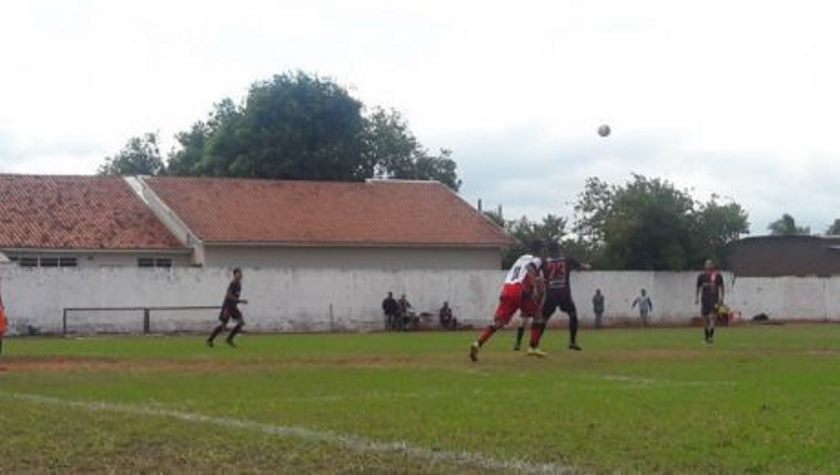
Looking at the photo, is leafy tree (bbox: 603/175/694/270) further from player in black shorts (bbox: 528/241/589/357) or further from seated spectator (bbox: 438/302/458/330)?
player in black shorts (bbox: 528/241/589/357)

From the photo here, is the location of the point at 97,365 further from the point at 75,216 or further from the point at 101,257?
the point at 75,216

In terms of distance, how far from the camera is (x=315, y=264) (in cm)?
5509

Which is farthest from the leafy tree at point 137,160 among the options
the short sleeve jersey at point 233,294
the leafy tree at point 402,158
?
the short sleeve jersey at point 233,294

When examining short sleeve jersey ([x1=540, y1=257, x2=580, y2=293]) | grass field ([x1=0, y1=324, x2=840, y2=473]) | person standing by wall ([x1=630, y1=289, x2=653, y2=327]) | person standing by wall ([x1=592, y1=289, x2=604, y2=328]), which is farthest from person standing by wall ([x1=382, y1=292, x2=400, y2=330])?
grass field ([x1=0, y1=324, x2=840, y2=473])

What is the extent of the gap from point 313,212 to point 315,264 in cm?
299

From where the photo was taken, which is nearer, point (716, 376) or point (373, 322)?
point (716, 376)

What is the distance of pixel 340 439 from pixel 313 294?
3758cm

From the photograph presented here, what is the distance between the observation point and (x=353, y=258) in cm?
5584

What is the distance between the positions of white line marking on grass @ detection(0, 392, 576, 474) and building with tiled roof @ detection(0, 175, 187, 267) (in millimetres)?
37301

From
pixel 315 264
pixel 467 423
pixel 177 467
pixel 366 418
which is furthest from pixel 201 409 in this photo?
pixel 315 264

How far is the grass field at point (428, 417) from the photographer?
8711 mm

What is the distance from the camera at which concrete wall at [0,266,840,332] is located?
42.9 meters

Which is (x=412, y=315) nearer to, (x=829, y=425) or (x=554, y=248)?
(x=554, y=248)

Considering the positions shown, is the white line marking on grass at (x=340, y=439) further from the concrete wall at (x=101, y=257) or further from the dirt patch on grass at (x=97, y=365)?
the concrete wall at (x=101, y=257)
